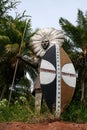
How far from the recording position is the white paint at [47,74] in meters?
10.8

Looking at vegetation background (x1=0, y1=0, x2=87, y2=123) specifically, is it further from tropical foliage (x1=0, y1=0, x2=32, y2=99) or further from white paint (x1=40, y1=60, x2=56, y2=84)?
white paint (x1=40, y1=60, x2=56, y2=84)

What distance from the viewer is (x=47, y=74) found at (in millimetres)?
10914

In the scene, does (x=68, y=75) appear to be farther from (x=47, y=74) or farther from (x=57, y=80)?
(x=47, y=74)

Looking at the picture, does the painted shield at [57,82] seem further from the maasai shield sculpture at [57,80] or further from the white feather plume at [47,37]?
the white feather plume at [47,37]

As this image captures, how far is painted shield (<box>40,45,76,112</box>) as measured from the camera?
1080cm

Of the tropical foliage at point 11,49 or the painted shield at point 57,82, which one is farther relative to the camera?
the tropical foliage at point 11,49

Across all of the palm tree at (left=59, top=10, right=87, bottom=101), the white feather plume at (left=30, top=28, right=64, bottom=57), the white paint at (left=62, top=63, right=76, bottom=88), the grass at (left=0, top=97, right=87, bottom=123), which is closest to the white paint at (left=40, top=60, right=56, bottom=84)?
the white paint at (left=62, top=63, right=76, bottom=88)

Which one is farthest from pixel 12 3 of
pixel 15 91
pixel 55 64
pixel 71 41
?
pixel 55 64

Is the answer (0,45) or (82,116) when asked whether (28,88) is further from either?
(82,116)

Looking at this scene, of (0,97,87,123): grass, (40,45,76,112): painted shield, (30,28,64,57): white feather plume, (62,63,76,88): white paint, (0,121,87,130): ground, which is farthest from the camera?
(30,28,64,57): white feather plume

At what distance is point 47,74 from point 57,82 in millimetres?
296

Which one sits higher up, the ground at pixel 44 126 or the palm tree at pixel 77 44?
the palm tree at pixel 77 44

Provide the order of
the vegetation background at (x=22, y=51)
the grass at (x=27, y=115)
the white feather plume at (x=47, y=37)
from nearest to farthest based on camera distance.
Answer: the grass at (x=27, y=115)
the white feather plume at (x=47, y=37)
the vegetation background at (x=22, y=51)

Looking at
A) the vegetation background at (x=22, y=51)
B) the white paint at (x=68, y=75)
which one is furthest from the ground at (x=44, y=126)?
the vegetation background at (x=22, y=51)
